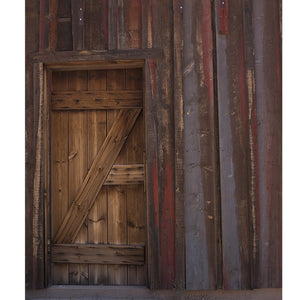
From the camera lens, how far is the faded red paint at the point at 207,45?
323cm

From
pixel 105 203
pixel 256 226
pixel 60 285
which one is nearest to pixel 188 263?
pixel 256 226

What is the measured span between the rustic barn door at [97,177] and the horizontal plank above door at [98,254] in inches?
0.4

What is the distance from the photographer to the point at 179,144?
3215 mm

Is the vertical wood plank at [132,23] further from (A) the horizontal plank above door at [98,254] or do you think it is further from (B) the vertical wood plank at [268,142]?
(A) the horizontal plank above door at [98,254]

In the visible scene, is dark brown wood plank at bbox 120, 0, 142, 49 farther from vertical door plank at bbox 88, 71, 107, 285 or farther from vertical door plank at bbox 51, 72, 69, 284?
vertical door plank at bbox 51, 72, 69, 284

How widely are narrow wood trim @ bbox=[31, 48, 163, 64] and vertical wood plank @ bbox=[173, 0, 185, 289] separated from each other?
21 cm

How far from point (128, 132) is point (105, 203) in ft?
2.71

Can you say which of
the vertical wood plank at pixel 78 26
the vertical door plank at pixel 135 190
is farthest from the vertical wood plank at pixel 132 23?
the vertical wood plank at pixel 78 26

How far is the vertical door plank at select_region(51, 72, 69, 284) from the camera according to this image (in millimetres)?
3537

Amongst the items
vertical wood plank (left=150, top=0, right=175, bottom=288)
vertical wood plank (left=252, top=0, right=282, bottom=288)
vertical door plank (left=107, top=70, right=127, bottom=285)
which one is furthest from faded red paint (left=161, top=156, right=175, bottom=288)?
vertical wood plank (left=252, top=0, right=282, bottom=288)

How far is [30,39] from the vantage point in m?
3.38

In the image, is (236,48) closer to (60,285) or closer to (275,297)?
(275,297)

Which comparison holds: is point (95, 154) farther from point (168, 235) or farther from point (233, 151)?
point (233, 151)

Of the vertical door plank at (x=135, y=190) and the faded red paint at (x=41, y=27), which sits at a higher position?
the faded red paint at (x=41, y=27)
